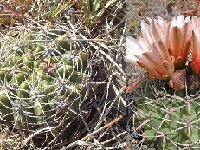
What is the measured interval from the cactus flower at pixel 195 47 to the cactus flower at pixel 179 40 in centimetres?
2

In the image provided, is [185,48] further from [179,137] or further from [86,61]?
[86,61]

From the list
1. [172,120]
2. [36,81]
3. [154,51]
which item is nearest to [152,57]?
[154,51]

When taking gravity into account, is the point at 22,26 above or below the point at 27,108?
above

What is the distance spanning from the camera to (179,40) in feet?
4.26

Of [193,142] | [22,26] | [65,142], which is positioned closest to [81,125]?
[65,142]

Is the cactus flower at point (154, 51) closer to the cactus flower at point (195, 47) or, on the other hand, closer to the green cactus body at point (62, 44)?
the cactus flower at point (195, 47)

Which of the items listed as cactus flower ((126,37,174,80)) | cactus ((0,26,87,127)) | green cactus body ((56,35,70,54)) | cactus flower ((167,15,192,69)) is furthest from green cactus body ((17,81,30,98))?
cactus flower ((167,15,192,69))

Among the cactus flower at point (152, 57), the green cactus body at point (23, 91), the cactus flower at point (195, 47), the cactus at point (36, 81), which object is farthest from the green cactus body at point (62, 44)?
the cactus flower at point (195, 47)

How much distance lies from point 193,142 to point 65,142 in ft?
A: 1.80

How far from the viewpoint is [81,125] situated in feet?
5.71

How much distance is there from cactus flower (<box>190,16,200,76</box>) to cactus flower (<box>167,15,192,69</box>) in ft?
0.05

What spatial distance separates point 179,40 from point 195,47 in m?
0.05

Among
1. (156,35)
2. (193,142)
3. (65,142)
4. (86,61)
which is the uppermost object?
(156,35)

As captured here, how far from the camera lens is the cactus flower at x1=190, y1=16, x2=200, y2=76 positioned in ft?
4.19
